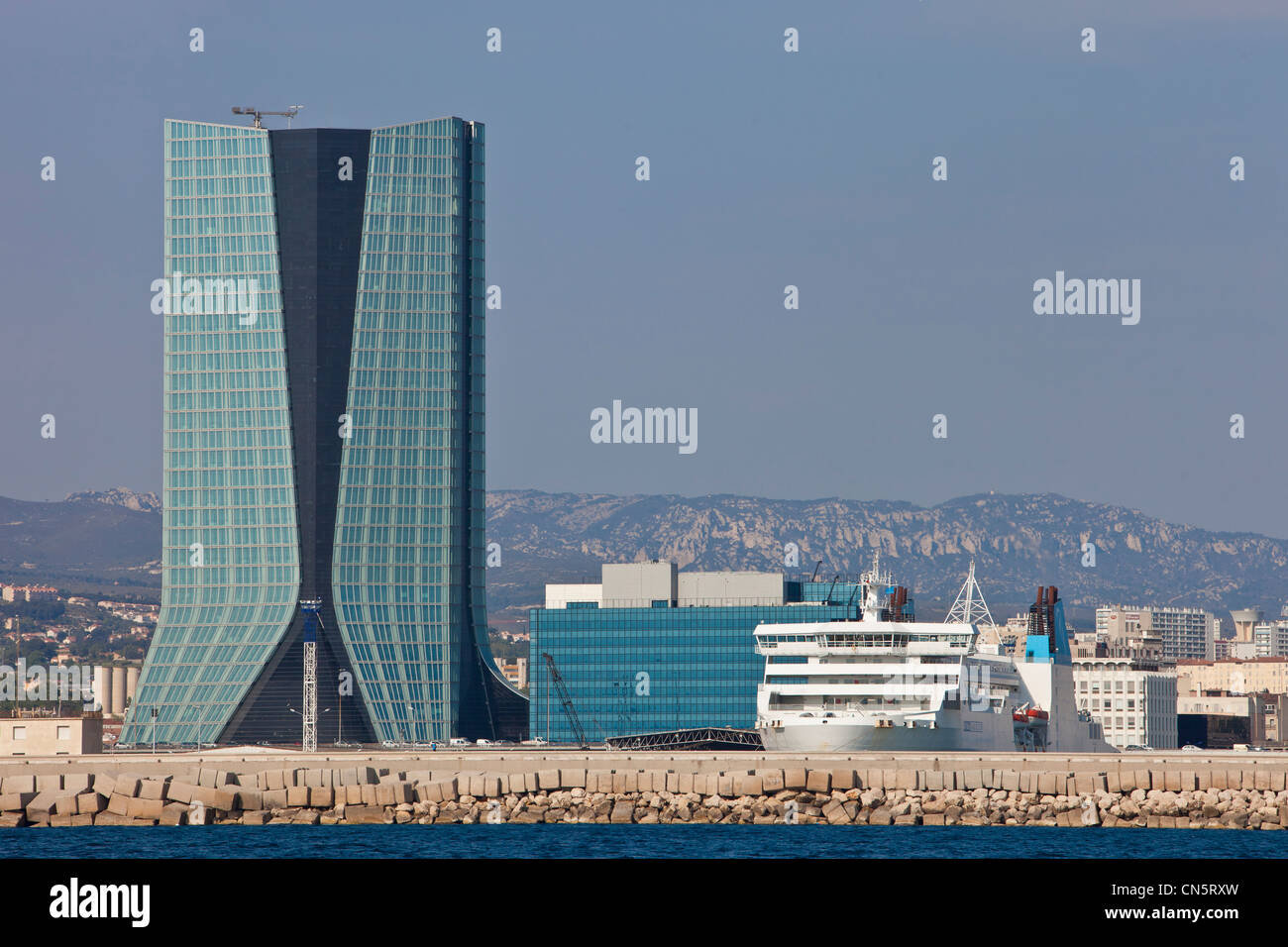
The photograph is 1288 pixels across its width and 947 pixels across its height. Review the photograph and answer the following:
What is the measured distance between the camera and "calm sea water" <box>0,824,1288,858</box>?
7250cm

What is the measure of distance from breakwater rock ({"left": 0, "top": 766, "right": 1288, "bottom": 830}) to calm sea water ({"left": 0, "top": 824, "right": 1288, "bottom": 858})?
2.25m

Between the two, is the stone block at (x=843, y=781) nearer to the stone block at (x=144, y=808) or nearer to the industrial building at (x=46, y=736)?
the stone block at (x=144, y=808)

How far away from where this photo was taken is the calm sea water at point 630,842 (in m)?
72.5

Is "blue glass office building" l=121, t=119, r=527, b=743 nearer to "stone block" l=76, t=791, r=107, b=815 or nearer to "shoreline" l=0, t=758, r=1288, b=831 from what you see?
"shoreline" l=0, t=758, r=1288, b=831

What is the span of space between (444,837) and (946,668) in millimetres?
55451

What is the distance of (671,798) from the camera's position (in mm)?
95312

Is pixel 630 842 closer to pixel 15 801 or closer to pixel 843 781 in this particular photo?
pixel 843 781

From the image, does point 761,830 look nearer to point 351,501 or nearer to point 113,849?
point 113,849

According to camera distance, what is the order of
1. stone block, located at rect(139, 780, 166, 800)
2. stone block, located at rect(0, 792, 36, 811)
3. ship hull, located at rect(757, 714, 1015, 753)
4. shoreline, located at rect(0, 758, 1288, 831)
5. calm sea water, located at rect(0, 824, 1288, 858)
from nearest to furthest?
calm sea water, located at rect(0, 824, 1288, 858) < stone block, located at rect(0, 792, 36, 811) < shoreline, located at rect(0, 758, 1288, 831) < stone block, located at rect(139, 780, 166, 800) < ship hull, located at rect(757, 714, 1015, 753)

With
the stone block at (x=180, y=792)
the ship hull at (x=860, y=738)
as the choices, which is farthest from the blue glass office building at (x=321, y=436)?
the stone block at (x=180, y=792)

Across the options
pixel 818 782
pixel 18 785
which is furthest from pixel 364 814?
pixel 818 782

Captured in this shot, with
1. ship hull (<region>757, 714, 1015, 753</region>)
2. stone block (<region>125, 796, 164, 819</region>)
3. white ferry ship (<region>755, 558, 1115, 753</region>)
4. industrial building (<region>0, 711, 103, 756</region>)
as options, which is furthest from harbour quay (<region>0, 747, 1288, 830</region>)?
white ferry ship (<region>755, 558, 1115, 753</region>)

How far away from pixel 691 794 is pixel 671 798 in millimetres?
1035
